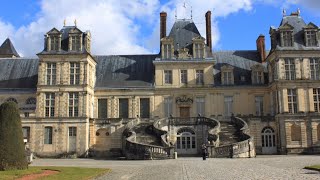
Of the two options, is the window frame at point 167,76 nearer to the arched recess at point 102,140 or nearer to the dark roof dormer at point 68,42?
the arched recess at point 102,140

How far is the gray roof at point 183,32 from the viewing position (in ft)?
147

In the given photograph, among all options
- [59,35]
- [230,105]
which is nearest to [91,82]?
[59,35]

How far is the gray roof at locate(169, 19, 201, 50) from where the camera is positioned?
44875 millimetres

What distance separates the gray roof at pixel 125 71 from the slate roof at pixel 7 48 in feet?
50.1

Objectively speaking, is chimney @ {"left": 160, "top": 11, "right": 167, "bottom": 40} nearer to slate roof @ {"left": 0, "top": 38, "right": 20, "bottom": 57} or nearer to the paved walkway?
slate roof @ {"left": 0, "top": 38, "right": 20, "bottom": 57}

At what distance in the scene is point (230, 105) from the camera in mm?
42875

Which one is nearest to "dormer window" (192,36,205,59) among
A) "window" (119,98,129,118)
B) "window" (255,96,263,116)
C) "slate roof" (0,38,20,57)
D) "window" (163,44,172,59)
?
"window" (163,44,172,59)

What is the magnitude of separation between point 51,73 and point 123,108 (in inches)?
311

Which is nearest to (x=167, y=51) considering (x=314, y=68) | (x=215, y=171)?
(x=314, y=68)

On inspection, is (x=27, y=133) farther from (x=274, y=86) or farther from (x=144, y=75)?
(x=274, y=86)

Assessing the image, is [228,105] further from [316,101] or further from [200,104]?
[316,101]

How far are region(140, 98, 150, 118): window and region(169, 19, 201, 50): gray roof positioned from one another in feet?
21.1

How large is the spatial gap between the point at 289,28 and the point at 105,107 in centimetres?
1983

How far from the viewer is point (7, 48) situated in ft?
183
